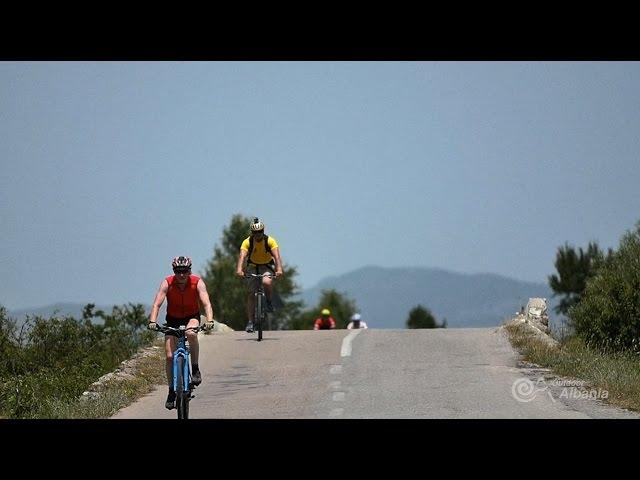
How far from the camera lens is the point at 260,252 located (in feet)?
74.2

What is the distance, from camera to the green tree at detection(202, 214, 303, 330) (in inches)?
4259

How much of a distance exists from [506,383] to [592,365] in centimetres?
206

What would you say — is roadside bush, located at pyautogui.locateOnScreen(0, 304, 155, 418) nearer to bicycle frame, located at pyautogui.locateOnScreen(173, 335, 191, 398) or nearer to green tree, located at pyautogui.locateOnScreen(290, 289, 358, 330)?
bicycle frame, located at pyautogui.locateOnScreen(173, 335, 191, 398)

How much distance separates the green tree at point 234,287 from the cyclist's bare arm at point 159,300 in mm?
91017

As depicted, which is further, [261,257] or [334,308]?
[334,308]

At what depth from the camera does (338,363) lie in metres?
20.2

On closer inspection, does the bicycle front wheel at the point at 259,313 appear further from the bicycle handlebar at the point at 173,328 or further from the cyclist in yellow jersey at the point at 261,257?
the bicycle handlebar at the point at 173,328

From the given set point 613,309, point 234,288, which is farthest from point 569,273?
point 613,309

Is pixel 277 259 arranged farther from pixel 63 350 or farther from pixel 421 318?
pixel 421 318

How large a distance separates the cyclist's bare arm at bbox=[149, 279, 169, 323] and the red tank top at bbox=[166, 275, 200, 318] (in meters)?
0.06

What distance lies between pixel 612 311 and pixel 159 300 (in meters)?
11.5
